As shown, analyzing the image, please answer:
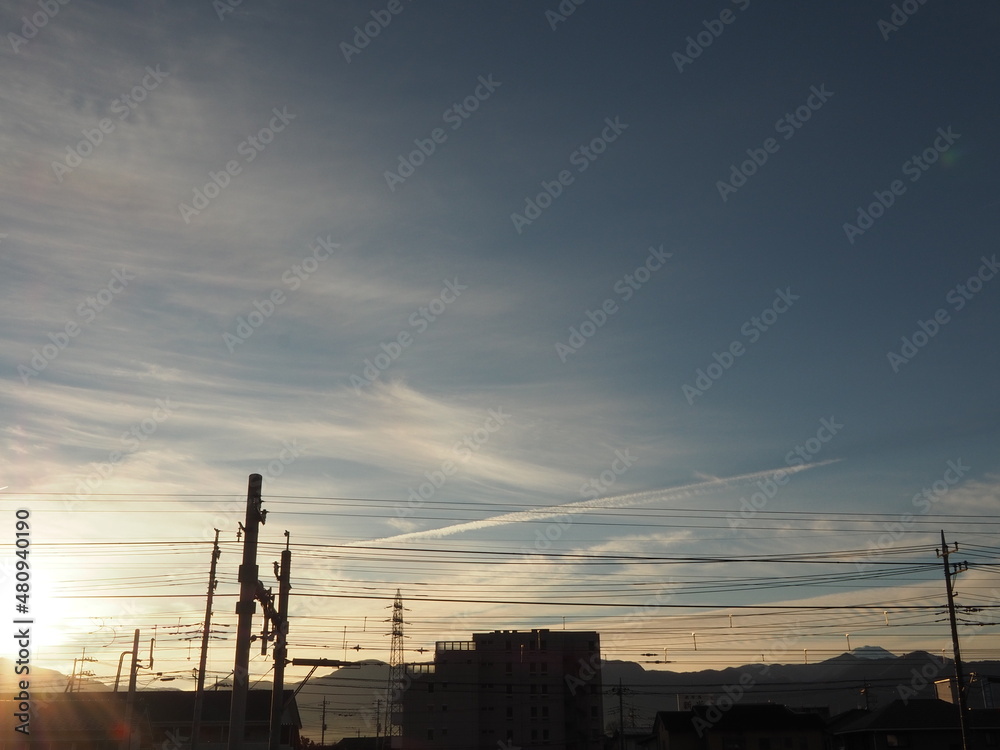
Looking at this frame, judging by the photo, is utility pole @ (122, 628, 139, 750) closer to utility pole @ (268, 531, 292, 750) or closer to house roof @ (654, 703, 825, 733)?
utility pole @ (268, 531, 292, 750)

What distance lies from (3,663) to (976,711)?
100724 millimetres

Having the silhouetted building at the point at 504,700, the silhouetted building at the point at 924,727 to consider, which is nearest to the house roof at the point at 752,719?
the silhouetted building at the point at 924,727

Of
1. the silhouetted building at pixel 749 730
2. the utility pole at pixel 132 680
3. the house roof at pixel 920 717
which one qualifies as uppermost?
the utility pole at pixel 132 680

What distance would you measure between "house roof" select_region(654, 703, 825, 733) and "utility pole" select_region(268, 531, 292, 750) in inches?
2853

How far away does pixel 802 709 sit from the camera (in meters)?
105

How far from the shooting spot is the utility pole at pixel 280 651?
32219 mm

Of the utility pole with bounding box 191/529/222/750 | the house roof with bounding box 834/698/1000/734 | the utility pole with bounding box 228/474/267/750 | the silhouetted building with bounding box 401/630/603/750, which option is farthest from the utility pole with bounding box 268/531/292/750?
the silhouetted building with bounding box 401/630/603/750

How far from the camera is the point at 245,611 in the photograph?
94.3ft

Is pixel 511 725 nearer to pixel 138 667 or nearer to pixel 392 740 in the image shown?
pixel 392 740

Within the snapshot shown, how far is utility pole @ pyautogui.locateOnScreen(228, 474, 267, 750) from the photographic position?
28.0 meters

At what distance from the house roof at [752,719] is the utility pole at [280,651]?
72469 millimetres

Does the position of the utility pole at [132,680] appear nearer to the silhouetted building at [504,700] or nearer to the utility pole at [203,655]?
the utility pole at [203,655]

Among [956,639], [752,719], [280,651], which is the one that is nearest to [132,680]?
[280,651]

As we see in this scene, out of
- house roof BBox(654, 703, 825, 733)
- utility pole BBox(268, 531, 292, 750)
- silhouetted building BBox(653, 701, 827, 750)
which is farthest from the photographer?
house roof BBox(654, 703, 825, 733)
